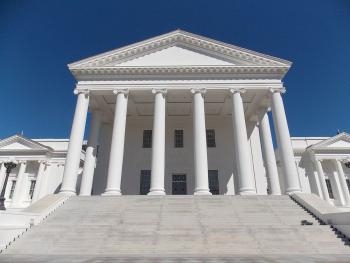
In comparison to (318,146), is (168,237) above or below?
below

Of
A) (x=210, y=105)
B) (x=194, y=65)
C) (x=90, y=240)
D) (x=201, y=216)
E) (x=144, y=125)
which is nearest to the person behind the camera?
(x=90, y=240)

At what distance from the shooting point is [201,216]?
15.4 metres

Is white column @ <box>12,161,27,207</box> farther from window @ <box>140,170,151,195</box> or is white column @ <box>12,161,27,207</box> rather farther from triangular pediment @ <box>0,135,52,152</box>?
window @ <box>140,170,151,195</box>

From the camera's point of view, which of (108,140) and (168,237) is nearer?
(168,237)

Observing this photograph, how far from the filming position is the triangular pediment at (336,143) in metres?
36.0

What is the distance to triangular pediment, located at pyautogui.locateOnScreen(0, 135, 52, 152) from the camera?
121ft

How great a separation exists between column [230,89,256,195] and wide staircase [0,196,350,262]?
2.78 m

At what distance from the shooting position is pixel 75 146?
72.9 feet

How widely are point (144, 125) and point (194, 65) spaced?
1054cm

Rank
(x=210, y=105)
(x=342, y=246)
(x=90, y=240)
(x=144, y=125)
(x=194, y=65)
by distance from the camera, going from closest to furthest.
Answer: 1. (x=342, y=246)
2. (x=90, y=240)
3. (x=194, y=65)
4. (x=210, y=105)
5. (x=144, y=125)

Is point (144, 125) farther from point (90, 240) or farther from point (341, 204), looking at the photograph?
point (341, 204)

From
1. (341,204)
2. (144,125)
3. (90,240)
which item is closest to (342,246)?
(90,240)

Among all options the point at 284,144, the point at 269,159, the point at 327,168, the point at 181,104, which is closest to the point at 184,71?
the point at 181,104

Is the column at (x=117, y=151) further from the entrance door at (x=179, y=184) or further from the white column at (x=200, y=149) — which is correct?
the entrance door at (x=179, y=184)
